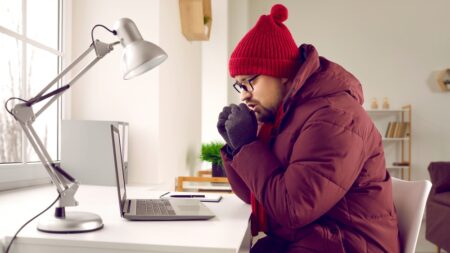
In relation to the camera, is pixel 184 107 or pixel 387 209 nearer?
pixel 387 209

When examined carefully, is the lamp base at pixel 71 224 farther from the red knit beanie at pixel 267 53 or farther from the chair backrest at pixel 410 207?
the chair backrest at pixel 410 207

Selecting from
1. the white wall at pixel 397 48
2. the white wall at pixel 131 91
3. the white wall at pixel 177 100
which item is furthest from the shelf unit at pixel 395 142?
the white wall at pixel 131 91

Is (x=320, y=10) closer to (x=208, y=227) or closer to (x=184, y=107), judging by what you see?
(x=184, y=107)

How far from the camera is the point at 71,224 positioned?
0.95 metres

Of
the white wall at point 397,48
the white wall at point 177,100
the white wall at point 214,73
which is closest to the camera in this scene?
the white wall at point 177,100

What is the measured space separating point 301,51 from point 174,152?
139cm

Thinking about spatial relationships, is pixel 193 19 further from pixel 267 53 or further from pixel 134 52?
pixel 134 52

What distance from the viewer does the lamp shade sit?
3.50ft

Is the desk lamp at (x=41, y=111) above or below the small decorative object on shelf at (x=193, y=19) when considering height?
below

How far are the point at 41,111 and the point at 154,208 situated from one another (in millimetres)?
402

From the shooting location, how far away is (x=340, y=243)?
1052 millimetres

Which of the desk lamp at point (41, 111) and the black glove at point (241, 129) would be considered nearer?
the desk lamp at point (41, 111)

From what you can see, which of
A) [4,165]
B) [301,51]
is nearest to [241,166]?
[301,51]

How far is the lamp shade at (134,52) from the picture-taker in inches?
42.0
